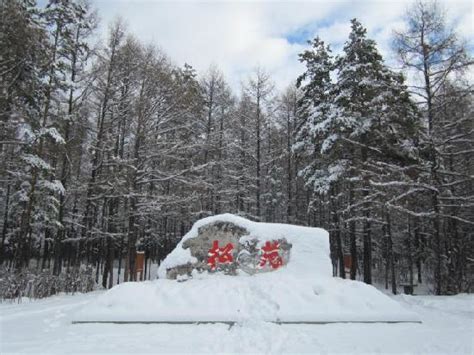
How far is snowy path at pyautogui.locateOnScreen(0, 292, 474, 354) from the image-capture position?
5.09 m

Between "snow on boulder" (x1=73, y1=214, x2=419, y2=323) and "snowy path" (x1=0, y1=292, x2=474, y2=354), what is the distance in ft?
0.92

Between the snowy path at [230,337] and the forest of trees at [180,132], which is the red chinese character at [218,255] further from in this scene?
the forest of trees at [180,132]

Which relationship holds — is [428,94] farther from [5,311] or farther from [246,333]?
[5,311]

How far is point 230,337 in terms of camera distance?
5.66 meters

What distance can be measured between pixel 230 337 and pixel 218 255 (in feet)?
11.7

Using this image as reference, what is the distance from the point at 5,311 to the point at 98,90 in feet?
34.8

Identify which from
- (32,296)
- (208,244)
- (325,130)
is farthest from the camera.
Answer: (325,130)

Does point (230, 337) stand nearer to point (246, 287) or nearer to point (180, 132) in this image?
point (246, 287)

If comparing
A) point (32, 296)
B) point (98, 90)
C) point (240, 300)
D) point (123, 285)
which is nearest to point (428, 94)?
point (240, 300)

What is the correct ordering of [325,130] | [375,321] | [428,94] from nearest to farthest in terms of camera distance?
[375,321], [428,94], [325,130]

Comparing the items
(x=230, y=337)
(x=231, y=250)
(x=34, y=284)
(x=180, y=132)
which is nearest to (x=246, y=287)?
(x=231, y=250)

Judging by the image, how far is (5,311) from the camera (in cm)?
777

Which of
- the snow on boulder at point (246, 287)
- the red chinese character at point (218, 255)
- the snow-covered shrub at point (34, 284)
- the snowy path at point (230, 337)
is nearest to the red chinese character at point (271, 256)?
the snow on boulder at point (246, 287)

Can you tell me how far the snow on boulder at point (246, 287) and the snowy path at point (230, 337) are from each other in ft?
0.92
